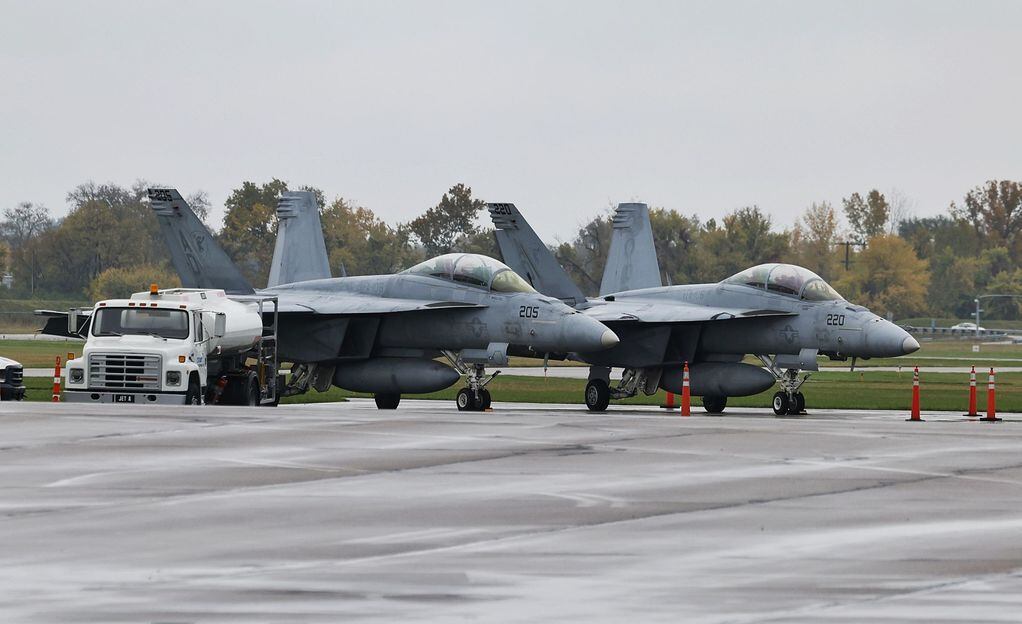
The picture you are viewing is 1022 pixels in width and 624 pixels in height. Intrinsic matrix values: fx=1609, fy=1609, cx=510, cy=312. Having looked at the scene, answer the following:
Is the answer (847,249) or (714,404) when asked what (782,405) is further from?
(847,249)

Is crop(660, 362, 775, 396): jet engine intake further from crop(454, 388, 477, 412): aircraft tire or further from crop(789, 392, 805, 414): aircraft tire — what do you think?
crop(454, 388, 477, 412): aircraft tire

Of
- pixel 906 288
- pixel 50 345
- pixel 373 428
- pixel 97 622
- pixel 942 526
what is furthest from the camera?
pixel 906 288

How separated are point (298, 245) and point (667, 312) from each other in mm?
9182

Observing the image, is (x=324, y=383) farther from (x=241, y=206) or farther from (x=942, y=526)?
(x=241, y=206)

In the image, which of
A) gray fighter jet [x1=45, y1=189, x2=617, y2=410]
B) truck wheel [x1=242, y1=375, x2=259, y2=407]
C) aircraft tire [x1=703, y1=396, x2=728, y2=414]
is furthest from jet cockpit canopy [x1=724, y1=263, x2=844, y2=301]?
truck wheel [x1=242, y1=375, x2=259, y2=407]

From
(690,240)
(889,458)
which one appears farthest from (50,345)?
(889,458)

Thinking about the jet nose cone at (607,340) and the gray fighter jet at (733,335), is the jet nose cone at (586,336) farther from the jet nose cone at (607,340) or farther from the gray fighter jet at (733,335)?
the gray fighter jet at (733,335)

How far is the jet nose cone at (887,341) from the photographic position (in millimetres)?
29000

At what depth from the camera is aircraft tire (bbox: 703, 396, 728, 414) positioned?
31.3 m

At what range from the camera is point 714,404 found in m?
31.5

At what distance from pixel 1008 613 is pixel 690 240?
94.7m

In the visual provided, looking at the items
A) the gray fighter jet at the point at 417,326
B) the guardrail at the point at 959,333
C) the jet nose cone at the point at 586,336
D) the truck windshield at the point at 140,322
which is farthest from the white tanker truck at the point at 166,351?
the guardrail at the point at 959,333

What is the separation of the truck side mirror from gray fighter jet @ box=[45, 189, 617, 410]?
4.42 m

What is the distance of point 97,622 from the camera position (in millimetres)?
7676
